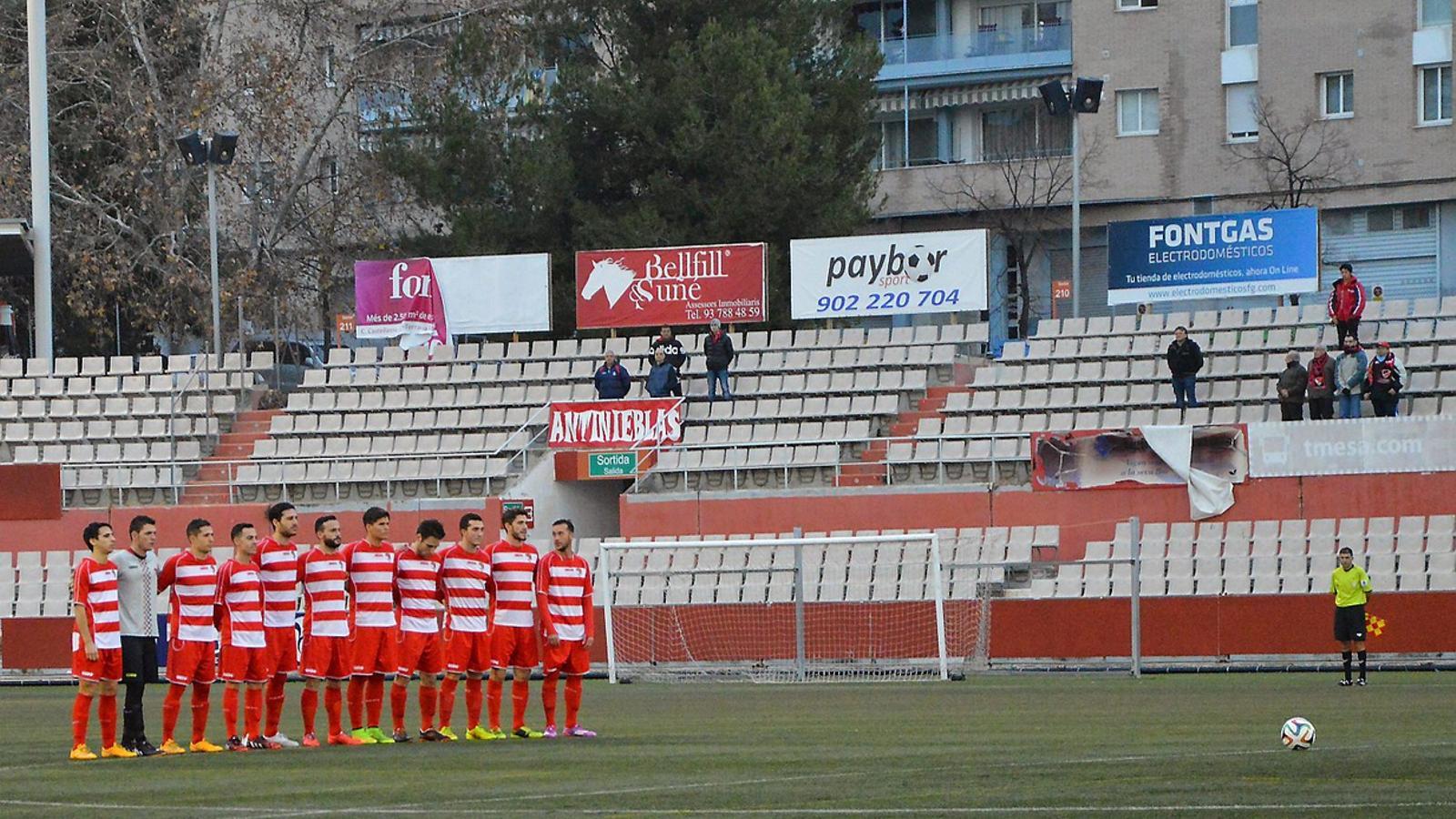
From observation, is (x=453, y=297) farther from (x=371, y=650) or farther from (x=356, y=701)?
(x=371, y=650)

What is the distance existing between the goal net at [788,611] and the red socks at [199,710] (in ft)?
34.4

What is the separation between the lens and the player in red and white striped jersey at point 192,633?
1588 cm

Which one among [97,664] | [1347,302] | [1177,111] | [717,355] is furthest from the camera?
[1177,111]

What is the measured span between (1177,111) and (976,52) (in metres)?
6.08

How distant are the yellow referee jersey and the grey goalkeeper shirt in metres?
13.6

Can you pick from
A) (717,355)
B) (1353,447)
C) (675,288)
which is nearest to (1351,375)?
(1353,447)

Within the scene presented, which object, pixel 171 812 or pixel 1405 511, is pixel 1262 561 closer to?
pixel 1405 511

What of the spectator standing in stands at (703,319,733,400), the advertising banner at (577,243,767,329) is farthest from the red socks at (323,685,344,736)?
the advertising banner at (577,243,767,329)

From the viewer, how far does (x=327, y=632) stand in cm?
1617

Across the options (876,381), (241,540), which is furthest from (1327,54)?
(241,540)

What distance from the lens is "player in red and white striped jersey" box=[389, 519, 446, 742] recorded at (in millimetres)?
16484

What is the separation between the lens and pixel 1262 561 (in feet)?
87.4

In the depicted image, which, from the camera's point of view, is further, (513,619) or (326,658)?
(513,619)

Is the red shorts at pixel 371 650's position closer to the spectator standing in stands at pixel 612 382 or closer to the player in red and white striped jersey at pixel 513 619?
the player in red and white striped jersey at pixel 513 619
